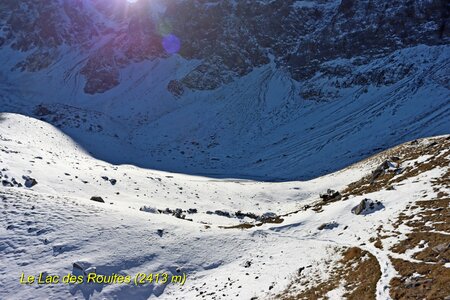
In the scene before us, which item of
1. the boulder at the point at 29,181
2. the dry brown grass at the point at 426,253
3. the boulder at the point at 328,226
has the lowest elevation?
the boulder at the point at 328,226

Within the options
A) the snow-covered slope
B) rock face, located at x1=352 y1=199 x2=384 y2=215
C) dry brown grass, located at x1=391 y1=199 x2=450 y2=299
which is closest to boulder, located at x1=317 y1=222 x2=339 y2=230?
the snow-covered slope

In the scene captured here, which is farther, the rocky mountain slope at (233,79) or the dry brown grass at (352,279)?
the rocky mountain slope at (233,79)

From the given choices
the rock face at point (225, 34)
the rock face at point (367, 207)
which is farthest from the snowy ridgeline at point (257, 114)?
the rock face at point (367, 207)

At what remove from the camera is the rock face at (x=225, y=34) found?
96.1 m

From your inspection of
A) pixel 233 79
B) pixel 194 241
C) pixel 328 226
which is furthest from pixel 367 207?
pixel 233 79

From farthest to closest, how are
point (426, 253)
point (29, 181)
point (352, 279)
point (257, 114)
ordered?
point (257, 114) → point (29, 181) → point (352, 279) → point (426, 253)

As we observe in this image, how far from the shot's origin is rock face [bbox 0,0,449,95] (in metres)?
96.1

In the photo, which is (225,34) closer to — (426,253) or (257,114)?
(257,114)

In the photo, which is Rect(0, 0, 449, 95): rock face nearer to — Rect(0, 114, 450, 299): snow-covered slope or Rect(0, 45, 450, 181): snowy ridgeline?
Rect(0, 45, 450, 181): snowy ridgeline

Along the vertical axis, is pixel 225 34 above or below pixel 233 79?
above

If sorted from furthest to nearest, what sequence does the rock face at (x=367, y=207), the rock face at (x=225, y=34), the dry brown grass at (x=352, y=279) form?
the rock face at (x=225, y=34) < the rock face at (x=367, y=207) < the dry brown grass at (x=352, y=279)

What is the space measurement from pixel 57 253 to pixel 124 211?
21.4 ft

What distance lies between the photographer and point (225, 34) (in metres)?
118

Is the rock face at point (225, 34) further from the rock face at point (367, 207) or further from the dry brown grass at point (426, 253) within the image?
the dry brown grass at point (426, 253)
